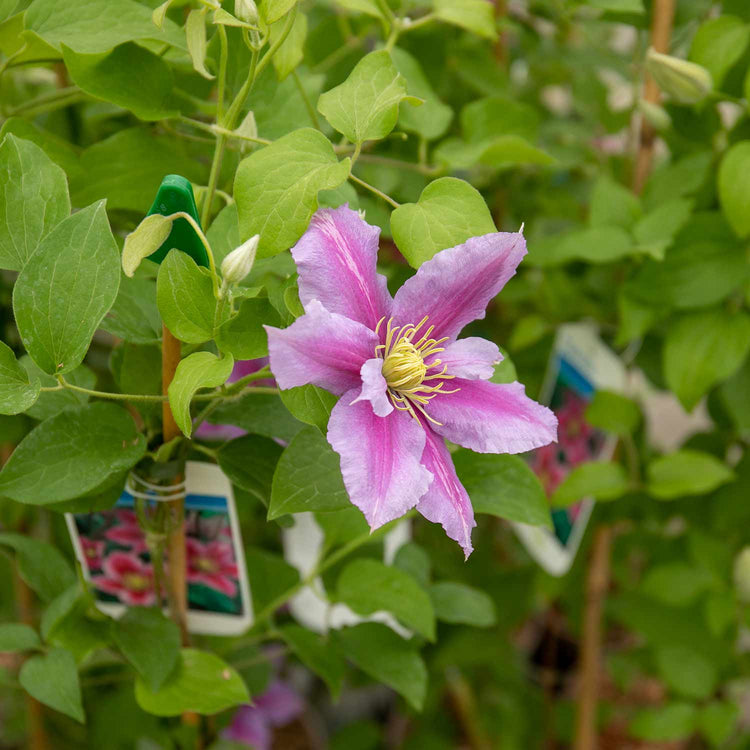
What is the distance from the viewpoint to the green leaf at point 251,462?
0.48m

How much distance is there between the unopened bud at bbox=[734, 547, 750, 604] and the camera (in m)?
0.84

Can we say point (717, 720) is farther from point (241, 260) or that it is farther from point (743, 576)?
point (241, 260)

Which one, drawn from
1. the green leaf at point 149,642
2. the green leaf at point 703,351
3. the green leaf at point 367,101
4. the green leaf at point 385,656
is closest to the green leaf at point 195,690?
the green leaf at point 149,642

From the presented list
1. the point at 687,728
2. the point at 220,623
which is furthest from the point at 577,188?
the point at 220,623

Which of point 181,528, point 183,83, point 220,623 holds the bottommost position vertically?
point 220,623

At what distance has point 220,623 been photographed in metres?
0.62

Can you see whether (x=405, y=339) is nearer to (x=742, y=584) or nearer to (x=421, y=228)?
(x=421, y=228)

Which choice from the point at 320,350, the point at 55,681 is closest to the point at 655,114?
the point at 320,350

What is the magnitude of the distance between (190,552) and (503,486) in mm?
209

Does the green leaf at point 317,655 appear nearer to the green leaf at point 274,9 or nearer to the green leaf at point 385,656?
the green leaf at point 385,656

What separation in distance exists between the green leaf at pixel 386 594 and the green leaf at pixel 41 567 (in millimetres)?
188

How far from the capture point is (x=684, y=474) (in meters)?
0.81

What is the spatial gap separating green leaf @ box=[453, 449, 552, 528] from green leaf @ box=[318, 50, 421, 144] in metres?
0.20

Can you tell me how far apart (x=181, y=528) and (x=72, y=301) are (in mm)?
184
